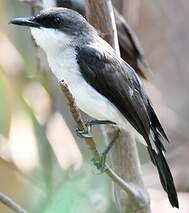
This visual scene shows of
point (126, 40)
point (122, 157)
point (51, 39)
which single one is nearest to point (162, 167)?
point (122, 157)

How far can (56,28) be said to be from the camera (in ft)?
9.24

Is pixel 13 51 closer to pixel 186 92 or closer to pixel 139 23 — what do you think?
pixel 139 23

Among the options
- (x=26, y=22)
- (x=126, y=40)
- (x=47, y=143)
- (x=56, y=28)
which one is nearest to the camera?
(x=26, y=22)

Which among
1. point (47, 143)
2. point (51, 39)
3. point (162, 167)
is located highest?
point (51, 39)

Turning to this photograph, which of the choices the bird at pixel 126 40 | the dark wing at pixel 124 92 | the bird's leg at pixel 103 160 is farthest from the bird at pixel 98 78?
the bird at pixel 126 40

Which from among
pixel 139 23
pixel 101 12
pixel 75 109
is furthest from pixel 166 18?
pixel 75 109

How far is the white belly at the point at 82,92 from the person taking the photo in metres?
2.73

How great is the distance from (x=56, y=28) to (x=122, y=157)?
20.7 inches

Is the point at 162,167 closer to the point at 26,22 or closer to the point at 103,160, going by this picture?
the point at 103,160

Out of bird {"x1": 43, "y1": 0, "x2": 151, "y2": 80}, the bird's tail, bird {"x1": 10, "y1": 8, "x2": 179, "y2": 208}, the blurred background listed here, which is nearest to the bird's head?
bird {"x1": 10, "y1": 8, "x2": 179, "y2": 208}

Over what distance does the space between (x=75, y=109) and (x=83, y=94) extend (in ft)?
1.87

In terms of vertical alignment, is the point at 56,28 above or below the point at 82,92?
above

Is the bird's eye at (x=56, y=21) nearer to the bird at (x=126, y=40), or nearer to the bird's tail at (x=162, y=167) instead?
the bird's tail at (x=162, y=167)

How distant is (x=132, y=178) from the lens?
285 cm
